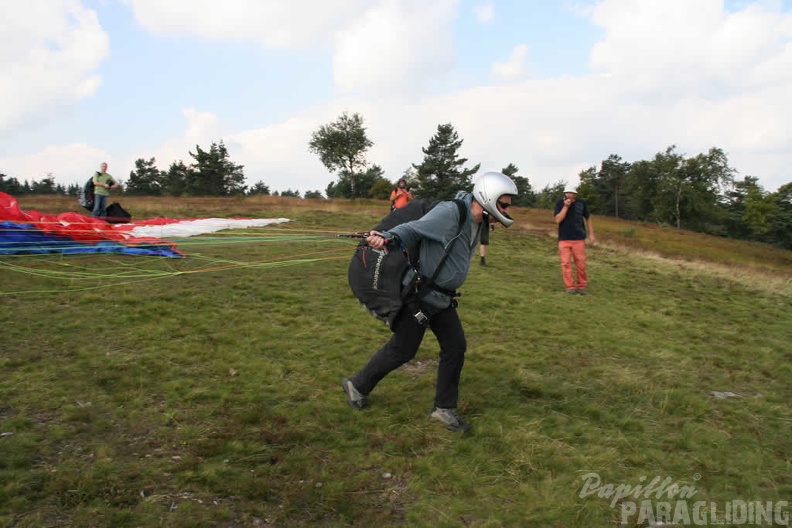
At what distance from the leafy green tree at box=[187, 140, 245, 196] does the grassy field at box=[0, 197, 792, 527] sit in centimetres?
5583

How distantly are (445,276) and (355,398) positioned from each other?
153 centimetres

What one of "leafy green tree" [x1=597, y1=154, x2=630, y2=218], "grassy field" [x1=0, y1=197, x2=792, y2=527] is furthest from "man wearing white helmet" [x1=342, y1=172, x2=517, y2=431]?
"leafy green tree" [x1=597, y1=154, x2=630, y2=218]

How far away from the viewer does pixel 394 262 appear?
4.25 metres

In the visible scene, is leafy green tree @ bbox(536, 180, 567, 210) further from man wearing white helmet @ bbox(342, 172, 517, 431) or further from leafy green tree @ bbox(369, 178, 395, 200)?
man wearing white helmet @ bbox(342, 172, 517, 431)

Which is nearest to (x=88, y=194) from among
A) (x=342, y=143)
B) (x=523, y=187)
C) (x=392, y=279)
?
(x=392, y=279)

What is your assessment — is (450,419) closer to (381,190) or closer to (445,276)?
(445,276)

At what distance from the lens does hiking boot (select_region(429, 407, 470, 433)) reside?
4.56 metres

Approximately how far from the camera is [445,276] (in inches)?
172

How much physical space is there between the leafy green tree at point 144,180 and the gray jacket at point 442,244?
80.6 meters

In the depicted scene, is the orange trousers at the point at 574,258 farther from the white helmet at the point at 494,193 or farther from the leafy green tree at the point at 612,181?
the leafy green tree at the point at 612,181

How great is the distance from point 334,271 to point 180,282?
346cm

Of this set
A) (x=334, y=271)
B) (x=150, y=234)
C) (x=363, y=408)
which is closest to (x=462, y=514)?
(x=363, y=408)

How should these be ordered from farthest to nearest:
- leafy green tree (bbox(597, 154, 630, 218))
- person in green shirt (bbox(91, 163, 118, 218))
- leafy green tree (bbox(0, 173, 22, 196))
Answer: leafy green tree (bbox(597, 154, 630, 218)) → leafy green tree (bbox(0, 173, 22, 196)) → person in green shirt (bbox(91, 163, 118, 218))

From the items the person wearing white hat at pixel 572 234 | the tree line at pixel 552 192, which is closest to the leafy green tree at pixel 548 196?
the tree line at pixel 552 192
